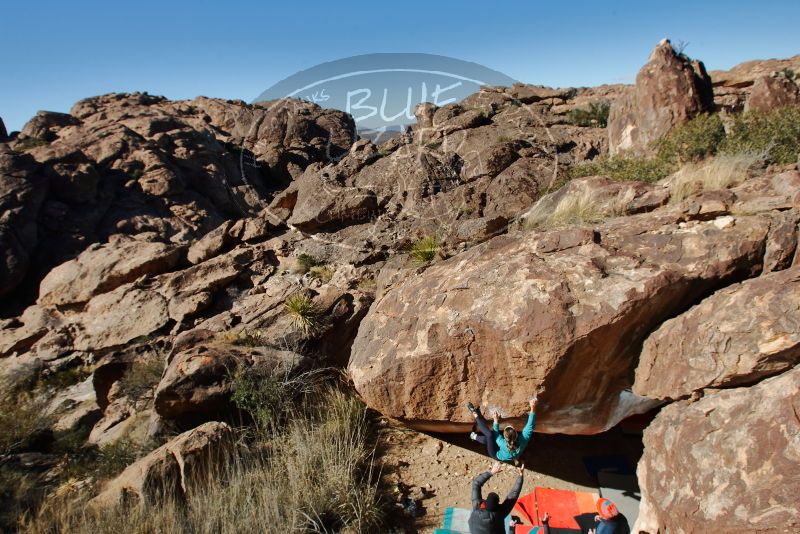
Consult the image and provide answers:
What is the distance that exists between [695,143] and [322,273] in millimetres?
8549

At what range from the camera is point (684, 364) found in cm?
440

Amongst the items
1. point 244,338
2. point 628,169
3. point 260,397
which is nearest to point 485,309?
point 260,397

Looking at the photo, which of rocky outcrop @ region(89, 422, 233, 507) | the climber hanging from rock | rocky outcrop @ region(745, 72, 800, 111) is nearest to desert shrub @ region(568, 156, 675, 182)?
rocky outcrop @ region(745, 72, 800, 111)

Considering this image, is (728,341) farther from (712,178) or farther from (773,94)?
(773,94)

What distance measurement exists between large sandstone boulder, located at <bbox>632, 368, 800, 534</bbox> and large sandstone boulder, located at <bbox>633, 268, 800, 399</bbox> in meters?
0.16

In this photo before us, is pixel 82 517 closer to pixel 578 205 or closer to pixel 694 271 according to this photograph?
pixel 694 271

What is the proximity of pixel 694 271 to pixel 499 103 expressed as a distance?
13.7 metres

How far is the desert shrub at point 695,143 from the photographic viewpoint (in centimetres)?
919

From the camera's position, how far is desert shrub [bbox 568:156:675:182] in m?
8.96

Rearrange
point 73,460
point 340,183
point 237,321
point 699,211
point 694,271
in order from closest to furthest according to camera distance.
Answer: point 694,271
point 699,211
point 73,460
point 237,321
point 340,183

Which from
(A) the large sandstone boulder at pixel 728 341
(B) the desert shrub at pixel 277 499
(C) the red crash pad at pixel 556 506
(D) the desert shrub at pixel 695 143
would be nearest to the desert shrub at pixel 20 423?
(B) the desert shrub at pixel 277 499

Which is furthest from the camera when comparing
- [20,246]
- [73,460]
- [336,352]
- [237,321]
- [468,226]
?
[20,246]

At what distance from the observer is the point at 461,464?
655 centimetres

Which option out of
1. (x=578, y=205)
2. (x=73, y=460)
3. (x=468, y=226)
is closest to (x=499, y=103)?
(x=468, y=226)
